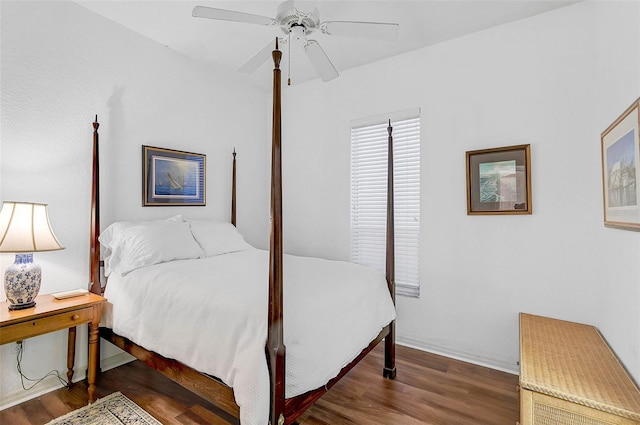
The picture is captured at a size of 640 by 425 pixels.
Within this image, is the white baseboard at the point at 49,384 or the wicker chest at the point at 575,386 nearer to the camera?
the wicker chest at the point at 575,386

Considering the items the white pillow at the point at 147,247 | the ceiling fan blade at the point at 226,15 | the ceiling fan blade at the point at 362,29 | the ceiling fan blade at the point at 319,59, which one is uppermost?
the ceiling fan blade at the point at 226,15

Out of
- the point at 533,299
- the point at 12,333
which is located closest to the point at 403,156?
the point at 533,299

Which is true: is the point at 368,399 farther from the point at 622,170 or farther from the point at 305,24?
the point at 305,24

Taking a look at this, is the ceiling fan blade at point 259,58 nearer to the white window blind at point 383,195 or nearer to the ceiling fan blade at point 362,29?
the ceiling fan blade at point 362,29

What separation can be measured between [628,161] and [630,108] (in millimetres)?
247

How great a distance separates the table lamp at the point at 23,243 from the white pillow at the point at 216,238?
40.5 inches

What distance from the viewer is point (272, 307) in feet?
4.50

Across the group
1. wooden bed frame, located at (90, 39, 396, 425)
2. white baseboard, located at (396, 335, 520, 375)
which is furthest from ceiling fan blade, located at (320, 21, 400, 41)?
white baseboard, located at (396, 335, 520, 375)

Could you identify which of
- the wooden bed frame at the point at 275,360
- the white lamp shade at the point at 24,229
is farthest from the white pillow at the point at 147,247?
the wooden bed frame at the point at 275,360

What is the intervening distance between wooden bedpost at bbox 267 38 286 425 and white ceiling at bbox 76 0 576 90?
915mm

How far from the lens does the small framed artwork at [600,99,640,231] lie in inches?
55.3

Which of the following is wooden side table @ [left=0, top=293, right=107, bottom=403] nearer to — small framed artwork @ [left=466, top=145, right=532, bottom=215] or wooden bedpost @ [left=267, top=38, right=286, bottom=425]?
wooden bedpost @ [left=267, top=38, right=286, bottom=425]

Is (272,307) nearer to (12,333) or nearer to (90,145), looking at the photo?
(12,333)

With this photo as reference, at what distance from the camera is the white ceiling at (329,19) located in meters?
2.35
